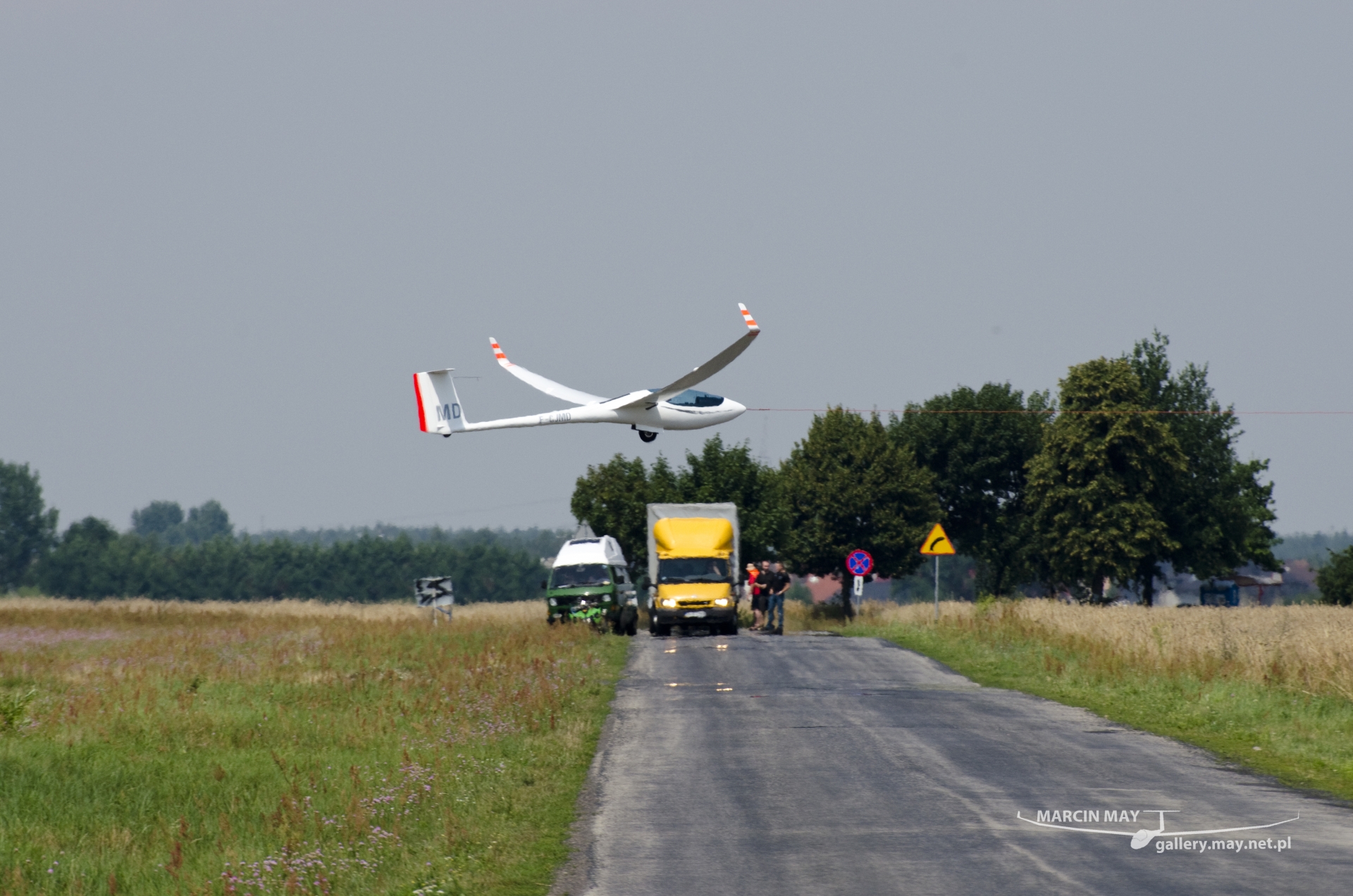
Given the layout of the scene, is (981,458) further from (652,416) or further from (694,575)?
(652,416)

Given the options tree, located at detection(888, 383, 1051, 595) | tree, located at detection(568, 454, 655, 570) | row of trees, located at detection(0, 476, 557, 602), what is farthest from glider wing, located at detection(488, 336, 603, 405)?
row of trees, located at detection(0, 476, 557, 602)

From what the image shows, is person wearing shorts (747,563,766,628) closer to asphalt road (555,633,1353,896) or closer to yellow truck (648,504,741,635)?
yellow truck (648,504,741,635)

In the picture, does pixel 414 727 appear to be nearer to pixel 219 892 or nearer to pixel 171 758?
pixel 171 758

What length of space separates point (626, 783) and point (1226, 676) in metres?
11.2

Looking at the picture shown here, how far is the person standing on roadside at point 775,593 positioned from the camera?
37.8 m

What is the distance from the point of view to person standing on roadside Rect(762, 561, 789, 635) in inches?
1487

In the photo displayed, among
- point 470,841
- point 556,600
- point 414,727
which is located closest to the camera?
point 470,841

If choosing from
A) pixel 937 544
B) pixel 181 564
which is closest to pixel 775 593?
pixel 937 544

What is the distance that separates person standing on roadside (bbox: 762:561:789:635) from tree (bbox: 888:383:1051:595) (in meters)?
37.6

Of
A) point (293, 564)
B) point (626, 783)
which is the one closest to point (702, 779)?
point (626, 783)

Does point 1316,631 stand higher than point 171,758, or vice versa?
point 1316,631

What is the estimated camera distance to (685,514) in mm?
39031

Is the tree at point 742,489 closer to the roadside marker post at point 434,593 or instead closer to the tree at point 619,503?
the tree at point 619,503

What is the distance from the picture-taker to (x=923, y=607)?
45.3 meters
